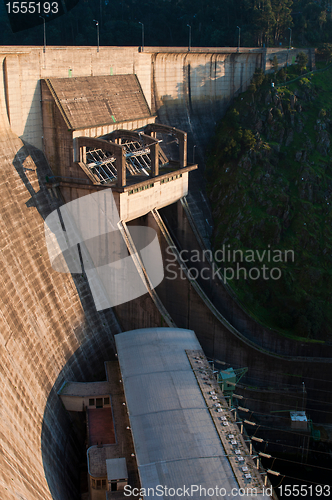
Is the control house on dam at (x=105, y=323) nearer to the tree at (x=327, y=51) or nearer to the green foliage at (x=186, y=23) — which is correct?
the green foliage at (x=186, y=23)

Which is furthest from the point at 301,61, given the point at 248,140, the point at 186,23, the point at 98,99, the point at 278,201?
the point at 98,99

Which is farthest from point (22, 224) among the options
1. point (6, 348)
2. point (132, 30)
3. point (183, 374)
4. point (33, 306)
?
point (132, 30)

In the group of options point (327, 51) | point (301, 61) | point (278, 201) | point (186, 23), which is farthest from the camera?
point (186, 23)

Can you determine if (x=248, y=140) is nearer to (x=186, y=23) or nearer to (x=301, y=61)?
(x=301, y=61)

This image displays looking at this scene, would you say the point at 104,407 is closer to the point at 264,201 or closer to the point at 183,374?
the point at 183,374

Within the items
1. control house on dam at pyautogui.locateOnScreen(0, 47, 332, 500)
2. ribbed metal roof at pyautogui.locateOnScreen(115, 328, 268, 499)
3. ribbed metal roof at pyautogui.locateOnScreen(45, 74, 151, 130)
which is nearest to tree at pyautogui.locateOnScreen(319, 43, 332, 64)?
control house on dam at pyautogui.locateOnScreen(0, 47, 332, 500)

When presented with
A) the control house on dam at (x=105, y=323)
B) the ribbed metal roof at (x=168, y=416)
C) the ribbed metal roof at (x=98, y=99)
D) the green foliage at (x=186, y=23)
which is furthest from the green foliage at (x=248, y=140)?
the ribbed metal roof at (x=168, y=416)
